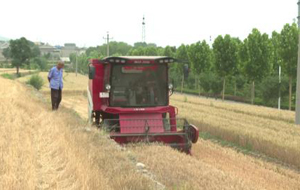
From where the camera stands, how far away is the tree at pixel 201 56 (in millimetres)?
44594

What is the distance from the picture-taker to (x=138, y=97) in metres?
10.4

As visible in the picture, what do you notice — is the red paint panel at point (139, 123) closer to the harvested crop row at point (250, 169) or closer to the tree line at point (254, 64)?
the harvested crop row at point (250, 169)

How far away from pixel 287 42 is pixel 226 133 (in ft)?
57.3

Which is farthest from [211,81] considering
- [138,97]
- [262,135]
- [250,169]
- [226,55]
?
[250,169]

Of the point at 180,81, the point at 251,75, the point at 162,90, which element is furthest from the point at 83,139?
the point at 180,81

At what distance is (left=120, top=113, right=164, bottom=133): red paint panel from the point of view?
32.2 feet

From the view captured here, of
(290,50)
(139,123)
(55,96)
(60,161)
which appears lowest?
(139,123)

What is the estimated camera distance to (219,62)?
36656 millimetres

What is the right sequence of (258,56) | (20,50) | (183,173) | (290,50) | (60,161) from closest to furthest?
(60,161)
(183,173)
(290,50)
(258,56)
(20,50)

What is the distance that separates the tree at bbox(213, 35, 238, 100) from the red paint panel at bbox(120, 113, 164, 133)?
27.1m

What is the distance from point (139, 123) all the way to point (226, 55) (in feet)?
90.4

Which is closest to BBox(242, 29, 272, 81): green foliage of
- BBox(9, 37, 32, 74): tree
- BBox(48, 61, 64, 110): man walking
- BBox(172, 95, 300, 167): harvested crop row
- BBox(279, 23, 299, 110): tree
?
BBox(279, 23, 299, 110): tree

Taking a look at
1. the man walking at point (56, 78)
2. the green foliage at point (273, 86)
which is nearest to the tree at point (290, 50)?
the green foliage at point (273, 86)

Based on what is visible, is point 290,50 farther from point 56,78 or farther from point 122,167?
point 122,167
